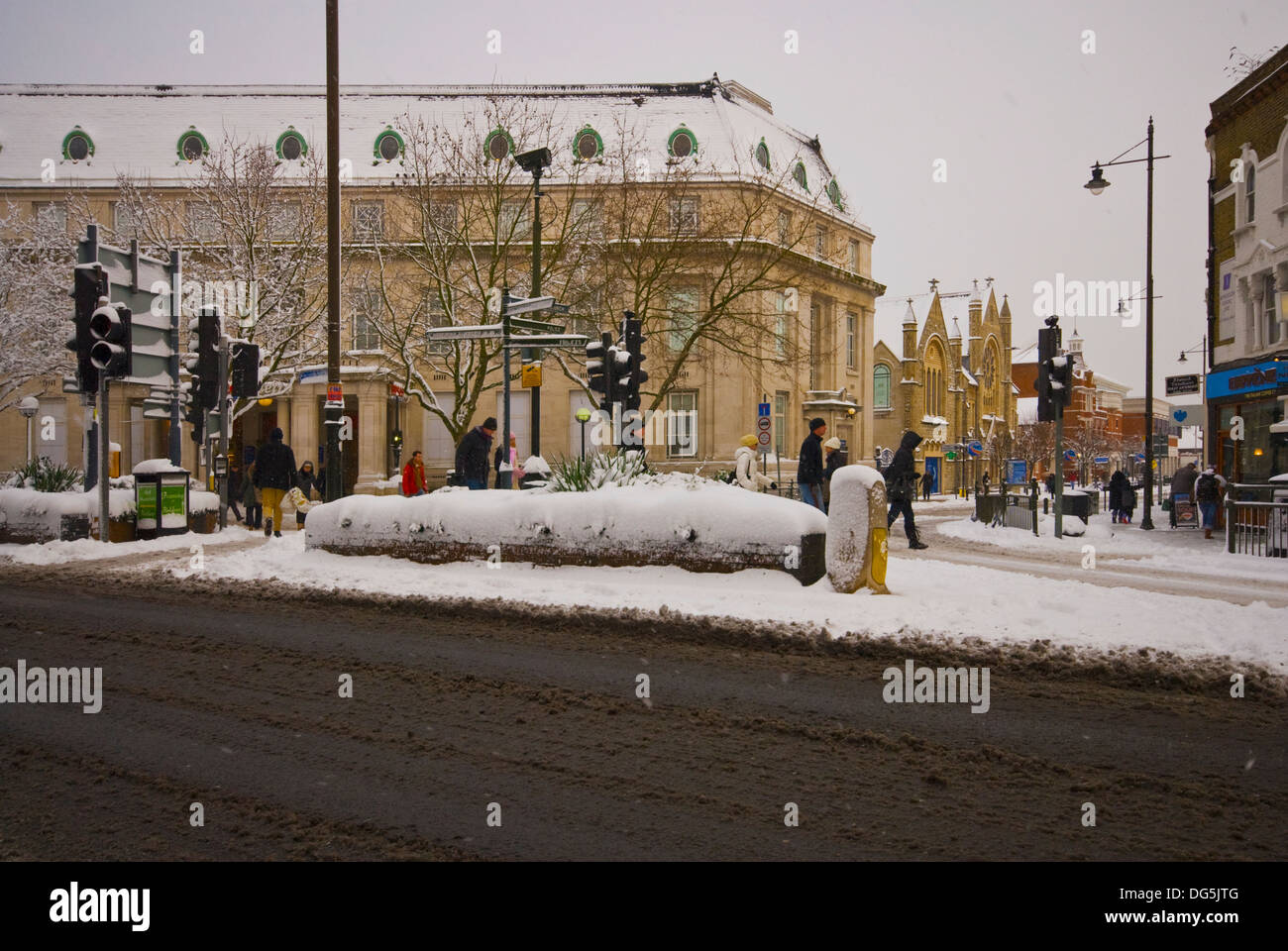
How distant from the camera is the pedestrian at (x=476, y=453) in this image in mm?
17406

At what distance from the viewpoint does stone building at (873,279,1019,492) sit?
67.7 metres

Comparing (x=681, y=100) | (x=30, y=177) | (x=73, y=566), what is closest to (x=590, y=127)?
(x=681, y=100)

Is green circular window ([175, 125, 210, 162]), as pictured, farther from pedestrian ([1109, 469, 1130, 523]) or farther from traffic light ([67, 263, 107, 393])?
pedestrian ([1109, 469, 1130, 523])

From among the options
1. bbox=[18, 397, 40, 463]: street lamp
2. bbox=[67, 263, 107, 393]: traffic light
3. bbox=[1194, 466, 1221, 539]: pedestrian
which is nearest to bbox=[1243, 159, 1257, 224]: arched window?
bbox=[1194, 466, 1221, 539]: pedestrian

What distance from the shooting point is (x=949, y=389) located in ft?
242

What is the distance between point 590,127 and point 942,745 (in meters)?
40.2

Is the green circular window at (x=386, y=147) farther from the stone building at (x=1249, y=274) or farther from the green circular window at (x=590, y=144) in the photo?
the stone building at (x=1249, y=274)

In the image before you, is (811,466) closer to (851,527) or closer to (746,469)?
(746,469)

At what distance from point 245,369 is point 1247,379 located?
2368cm

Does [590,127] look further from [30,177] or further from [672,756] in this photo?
[672,756]

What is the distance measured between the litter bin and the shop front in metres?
22.5

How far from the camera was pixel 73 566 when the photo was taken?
13.3m

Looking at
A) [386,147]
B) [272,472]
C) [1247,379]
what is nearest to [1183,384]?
[1247,379]

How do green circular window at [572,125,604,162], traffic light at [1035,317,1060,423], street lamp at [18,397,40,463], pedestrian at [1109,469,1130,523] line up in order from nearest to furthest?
traffic light at [1035,317,1060,423], pedestrian at [1109,469,1130,523], street lamp at [18,397,40,463], green circular window at [572,125,604,162]
